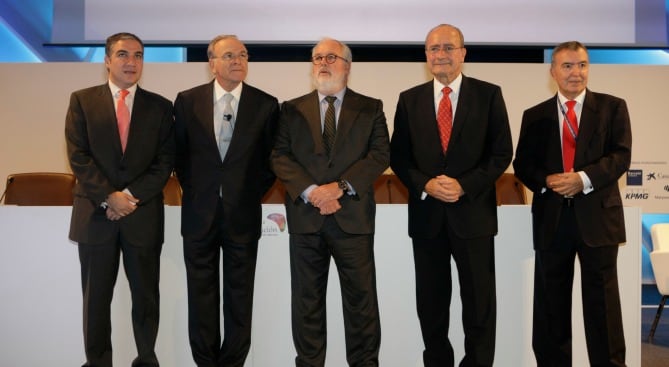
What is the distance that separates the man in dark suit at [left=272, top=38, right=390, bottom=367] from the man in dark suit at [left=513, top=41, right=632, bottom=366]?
0.85 meters

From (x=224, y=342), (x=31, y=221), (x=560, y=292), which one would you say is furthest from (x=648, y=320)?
(x=31, y=221)

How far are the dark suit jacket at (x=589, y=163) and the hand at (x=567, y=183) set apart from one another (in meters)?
0.06

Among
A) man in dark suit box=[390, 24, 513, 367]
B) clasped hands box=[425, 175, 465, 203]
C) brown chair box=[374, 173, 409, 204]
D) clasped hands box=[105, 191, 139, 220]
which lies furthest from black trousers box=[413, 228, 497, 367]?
brown chair box=[374, 173, 409, 204]

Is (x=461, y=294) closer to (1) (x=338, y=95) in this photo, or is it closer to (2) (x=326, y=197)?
(2) (x=326, y=197)

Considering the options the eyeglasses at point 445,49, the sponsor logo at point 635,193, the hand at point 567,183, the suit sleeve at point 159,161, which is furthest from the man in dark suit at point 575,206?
the sponsor logo at point 635,193

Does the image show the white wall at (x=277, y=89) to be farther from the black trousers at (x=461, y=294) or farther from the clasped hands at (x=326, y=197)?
the clasped hands at (x=326, y=197)

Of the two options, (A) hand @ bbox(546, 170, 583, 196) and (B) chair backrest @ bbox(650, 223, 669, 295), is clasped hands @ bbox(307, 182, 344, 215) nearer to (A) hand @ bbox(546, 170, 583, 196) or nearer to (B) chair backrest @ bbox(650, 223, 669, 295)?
(A) hand @ bbox(546, 170, 583, 196)

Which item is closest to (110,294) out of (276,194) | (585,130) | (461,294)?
(461,294)

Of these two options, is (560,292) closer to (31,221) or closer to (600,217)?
(600,217)

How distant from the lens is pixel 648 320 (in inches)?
216

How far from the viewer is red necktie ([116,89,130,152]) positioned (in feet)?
10.7

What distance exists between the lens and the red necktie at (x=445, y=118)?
10.6ft

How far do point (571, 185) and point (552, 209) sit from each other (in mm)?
187

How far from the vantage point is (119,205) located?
310 centimetres
